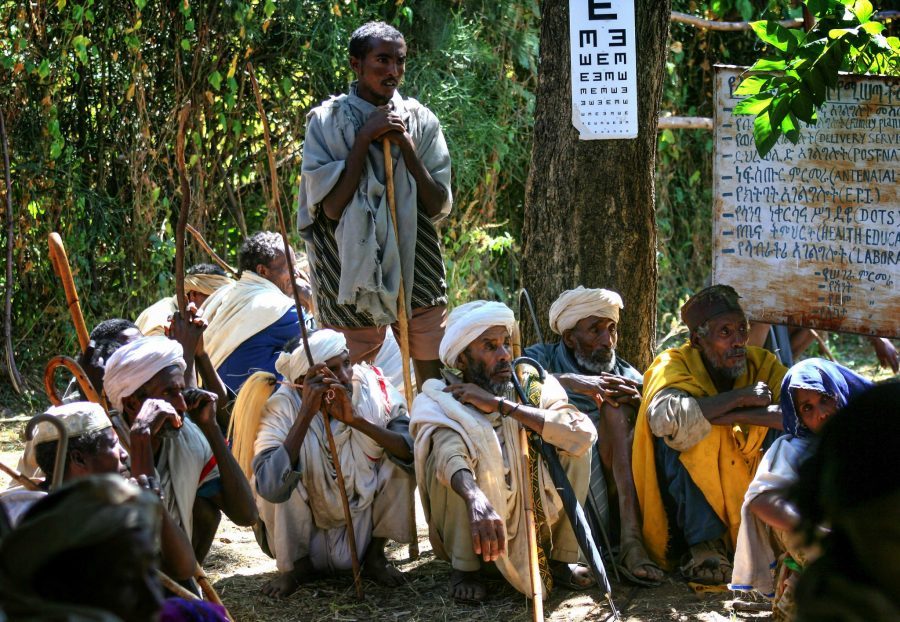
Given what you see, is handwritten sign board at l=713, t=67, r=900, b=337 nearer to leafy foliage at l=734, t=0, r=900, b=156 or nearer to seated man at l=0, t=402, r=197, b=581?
leafy foliage at l=734, t=0, r=900, b=156

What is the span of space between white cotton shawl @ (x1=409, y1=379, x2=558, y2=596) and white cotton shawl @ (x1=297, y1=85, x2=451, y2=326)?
2.75 ft

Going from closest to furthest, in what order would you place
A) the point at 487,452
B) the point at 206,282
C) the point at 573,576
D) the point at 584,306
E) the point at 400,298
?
the point at 487,452 → the point at 573,576 → the point at 584,306 → the point at 400,298 → the point at 206,282

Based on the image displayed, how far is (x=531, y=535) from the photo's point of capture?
174 inches

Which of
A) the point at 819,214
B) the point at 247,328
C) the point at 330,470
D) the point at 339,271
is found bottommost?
the point at 330,470

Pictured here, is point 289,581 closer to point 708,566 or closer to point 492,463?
point 492,463

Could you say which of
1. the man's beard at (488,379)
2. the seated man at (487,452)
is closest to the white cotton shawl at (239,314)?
the seated man at (487,452)

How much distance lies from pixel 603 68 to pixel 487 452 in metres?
2.08

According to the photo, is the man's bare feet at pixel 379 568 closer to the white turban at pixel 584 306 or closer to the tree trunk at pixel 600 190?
the white turban at pixel 584 306

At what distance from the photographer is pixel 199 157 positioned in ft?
27.7

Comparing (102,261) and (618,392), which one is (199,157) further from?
(618,392)

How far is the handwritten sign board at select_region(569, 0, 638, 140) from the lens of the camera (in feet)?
18.4

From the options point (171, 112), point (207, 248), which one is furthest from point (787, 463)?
point (171, 112)

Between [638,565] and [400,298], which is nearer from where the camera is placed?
[638,565]

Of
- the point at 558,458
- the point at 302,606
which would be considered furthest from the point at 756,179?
the point at 302,606
